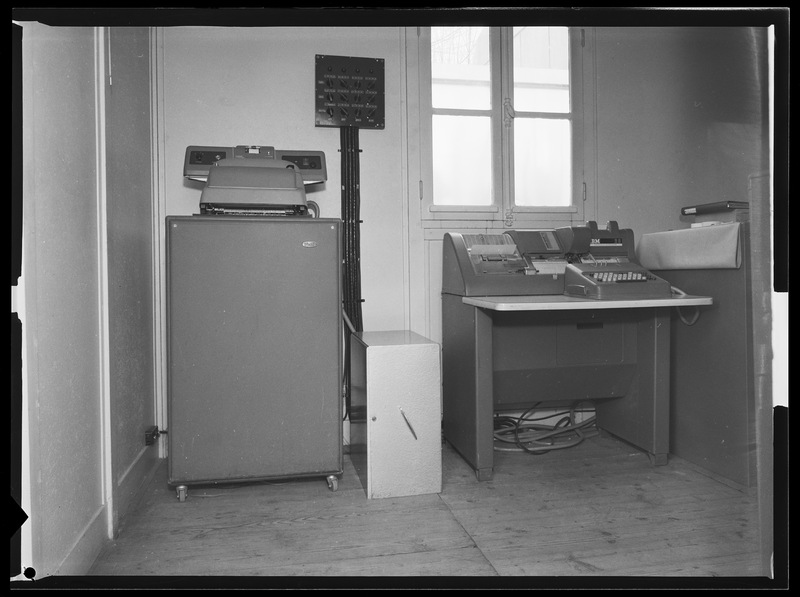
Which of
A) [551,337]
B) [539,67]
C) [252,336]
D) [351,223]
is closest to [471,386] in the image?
[551,337]

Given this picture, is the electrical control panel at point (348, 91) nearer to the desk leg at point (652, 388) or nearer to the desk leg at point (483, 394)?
the desk leg at point (483, 394)

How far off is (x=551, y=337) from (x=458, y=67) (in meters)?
1.47

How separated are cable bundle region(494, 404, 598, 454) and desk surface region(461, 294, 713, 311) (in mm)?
805

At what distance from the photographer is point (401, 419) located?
2143 mm

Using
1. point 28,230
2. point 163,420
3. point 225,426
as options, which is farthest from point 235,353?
point 28,230

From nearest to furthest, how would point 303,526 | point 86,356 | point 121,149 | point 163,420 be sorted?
point 86,356
point 303,526
point 121,149
point 163,420

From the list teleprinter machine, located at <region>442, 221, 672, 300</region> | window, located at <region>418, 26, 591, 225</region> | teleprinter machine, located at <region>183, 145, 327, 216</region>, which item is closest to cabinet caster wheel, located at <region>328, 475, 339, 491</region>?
teleprinter machine, located at <region>442, 221, 672, 300</region>

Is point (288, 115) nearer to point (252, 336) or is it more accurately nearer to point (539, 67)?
point (252, 336)

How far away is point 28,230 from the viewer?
1.22 metres

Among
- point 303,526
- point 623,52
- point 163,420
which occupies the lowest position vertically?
point 303,526

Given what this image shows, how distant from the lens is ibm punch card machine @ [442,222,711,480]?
2.36 metres

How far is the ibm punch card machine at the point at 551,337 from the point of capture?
7.73 feet

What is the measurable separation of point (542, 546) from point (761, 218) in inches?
44.2

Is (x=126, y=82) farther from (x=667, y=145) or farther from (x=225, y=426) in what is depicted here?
(x=667, y=145)
